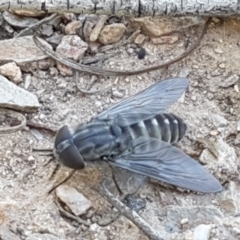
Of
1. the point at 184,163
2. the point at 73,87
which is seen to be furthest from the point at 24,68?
the point at 184,163

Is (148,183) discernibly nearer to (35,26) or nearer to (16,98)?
(16,98)

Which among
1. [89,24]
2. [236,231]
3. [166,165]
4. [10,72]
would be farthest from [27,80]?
[236,231]

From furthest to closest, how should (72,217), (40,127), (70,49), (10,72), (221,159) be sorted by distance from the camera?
(70,49), (10,72), (40,127), (221,159), (72,217)

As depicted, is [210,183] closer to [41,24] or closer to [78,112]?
[78,112]

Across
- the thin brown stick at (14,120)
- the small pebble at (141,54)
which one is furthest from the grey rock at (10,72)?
the small pebble at (141,54)

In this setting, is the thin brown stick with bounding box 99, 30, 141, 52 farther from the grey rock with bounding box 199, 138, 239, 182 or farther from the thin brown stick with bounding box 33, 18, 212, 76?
the grey rock with bounding box 199, 138, 239, 182

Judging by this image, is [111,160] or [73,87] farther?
[73,87]

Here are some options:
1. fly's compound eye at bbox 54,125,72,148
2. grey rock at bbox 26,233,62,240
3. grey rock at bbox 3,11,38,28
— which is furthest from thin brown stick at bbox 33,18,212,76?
grey rock at bbox 26,233,62,240
